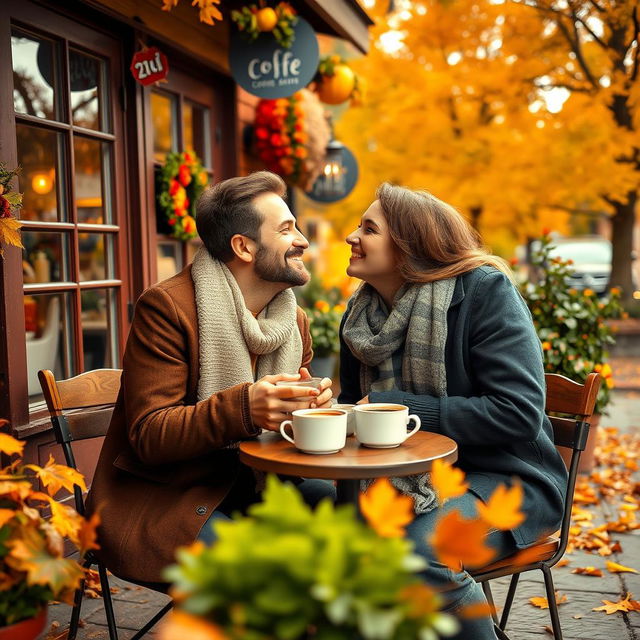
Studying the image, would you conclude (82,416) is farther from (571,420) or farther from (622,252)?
(622,252)

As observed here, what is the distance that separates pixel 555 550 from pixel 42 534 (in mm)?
1584

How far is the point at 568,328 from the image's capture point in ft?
17.3

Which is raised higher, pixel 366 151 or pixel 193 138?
pixel 366 151

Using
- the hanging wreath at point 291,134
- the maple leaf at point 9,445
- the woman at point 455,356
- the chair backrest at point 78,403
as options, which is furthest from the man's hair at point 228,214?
the hanging wreath at point 291,134

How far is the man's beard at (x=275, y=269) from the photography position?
2.64 meters

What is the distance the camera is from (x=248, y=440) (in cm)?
239

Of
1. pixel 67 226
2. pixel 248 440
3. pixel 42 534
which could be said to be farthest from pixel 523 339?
pixel 67 226

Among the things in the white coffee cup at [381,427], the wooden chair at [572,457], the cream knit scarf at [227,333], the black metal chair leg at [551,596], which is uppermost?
the cream knit scarf at [227,333]

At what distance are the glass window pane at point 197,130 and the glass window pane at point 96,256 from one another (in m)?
1.05

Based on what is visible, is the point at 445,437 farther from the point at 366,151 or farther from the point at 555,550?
the point at 366,151

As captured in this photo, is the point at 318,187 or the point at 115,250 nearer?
the point at 115,250

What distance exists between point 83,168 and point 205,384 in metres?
2.26

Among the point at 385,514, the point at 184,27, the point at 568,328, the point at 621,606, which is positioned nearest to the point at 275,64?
the point at 184,27

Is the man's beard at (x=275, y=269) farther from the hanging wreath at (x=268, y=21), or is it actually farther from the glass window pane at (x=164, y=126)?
the hanging wreath at (x=268, y=21)
